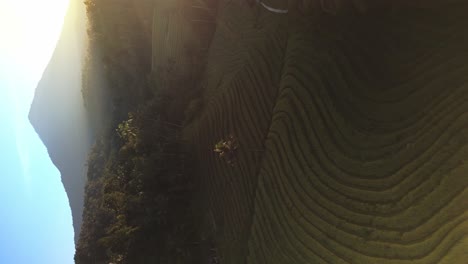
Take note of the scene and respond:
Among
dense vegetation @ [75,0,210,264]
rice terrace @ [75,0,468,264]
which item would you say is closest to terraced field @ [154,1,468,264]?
rice terrace @ [75,0,468,264]

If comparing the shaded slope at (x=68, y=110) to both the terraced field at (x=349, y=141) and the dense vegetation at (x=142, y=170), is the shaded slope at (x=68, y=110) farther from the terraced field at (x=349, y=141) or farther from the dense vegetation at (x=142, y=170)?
the terraced field at (x=349, y=141)

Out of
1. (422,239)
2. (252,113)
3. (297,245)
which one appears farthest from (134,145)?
(422,239)

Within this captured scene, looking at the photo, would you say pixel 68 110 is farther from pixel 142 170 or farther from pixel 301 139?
pixel 301 139

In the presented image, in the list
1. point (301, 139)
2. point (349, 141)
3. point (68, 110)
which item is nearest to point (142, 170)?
point (301, 139)

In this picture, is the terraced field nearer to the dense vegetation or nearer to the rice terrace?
the rice terrace

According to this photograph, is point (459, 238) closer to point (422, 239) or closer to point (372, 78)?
point (422, 239)

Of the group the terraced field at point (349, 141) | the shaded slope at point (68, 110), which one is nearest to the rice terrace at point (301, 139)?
the terraced field at point (349, 141)
